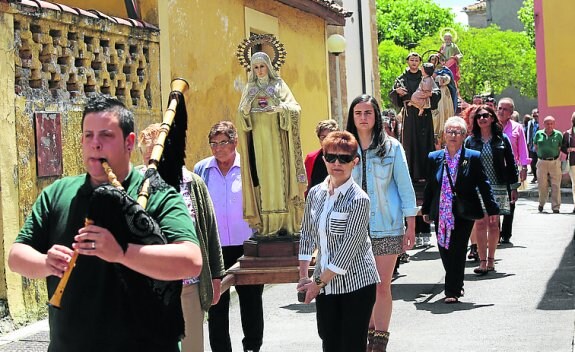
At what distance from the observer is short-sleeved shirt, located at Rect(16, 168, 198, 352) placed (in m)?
3.89

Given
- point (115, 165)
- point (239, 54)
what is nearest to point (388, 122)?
point (239, 54)

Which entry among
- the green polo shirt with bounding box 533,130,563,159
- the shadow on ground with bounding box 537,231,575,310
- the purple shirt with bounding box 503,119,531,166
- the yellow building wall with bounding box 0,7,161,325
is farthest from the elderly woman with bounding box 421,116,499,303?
the green polo shirt with bounding box 533,130,563,159

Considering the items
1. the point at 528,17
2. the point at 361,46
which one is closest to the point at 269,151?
the point at 361,46

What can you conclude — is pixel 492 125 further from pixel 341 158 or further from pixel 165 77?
pixel 341 158

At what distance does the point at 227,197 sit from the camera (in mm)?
8664

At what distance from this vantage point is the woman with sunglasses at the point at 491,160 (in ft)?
40.8

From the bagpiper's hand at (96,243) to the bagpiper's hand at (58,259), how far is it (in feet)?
0.36

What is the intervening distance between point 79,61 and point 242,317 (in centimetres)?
353

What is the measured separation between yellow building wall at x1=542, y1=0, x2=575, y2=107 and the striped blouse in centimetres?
2259

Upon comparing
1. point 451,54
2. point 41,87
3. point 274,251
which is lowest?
point 274,251

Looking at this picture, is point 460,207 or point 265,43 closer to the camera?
point 265,43

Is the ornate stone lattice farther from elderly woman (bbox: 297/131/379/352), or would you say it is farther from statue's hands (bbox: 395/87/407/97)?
statue's hands (bbox: 395/87/407/97)

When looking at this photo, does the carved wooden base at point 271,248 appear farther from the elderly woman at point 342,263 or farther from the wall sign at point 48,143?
the elderly woman at point 342,263

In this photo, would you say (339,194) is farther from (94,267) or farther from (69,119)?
(69,119)
